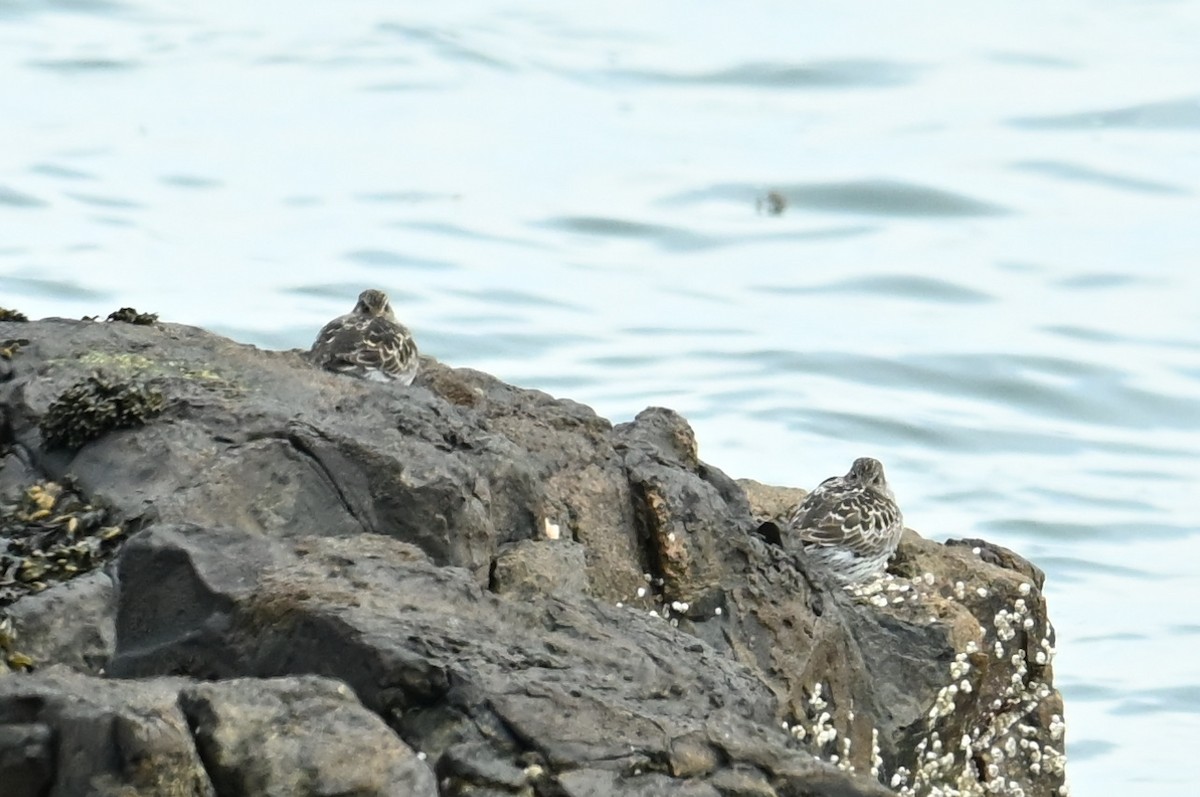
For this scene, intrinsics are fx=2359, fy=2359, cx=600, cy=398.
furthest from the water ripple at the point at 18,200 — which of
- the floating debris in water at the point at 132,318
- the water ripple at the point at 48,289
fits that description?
the floating debris in water at the point at 132,318

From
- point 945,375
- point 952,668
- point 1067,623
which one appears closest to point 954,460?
point 945,375

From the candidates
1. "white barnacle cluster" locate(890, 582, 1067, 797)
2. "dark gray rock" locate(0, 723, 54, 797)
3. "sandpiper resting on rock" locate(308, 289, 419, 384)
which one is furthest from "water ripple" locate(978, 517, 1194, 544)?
"dark gray rock" locate(0, 723, 54, 797)

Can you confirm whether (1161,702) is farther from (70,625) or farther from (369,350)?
(70,625)

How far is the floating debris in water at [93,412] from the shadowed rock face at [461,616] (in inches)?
2.7

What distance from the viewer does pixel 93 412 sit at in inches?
464

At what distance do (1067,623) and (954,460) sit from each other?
6426 millimetres

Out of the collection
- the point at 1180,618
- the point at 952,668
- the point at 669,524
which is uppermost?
the point at 669,524

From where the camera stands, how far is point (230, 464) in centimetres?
1145

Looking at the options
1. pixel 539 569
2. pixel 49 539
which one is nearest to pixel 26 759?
pixel 49 539

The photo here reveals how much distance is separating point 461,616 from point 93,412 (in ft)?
10.1

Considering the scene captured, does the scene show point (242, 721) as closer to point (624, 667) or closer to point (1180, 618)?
point (624, 667)

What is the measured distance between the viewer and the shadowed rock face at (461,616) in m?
8.13

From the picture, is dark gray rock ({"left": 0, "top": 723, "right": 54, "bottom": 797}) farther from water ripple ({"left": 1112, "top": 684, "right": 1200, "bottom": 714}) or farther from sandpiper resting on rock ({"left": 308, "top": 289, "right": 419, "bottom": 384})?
water ripple ({"left": 1112, "top": 684, "right": 1200, "bottom": 714})

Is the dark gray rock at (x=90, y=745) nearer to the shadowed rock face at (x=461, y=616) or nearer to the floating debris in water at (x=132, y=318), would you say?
the shadowed rock face at (x=461, y=616)
